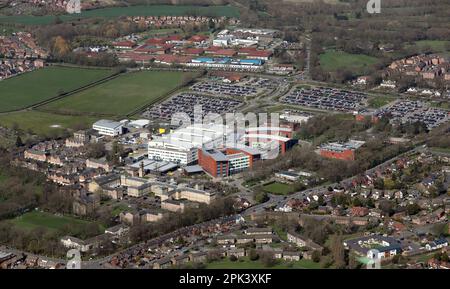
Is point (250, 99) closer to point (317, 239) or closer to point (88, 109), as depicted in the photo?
point (88, 109)

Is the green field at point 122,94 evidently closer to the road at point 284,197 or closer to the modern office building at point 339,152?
the modern office building at point 339,152

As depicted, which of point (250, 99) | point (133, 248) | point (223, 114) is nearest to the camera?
point (133, 248)

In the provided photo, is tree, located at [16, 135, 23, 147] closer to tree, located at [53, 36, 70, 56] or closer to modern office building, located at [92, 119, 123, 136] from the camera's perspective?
modern office building, located at [92, 119, 123, 136]

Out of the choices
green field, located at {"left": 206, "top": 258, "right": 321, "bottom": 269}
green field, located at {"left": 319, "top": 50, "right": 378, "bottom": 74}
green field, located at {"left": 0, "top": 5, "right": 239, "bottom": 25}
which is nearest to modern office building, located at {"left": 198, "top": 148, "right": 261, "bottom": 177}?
green field, located at {"left": 206, "top": 258, "right": 321, "bottom": 269}

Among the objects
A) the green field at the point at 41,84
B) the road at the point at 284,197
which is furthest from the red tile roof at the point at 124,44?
the road at the point at 284,197

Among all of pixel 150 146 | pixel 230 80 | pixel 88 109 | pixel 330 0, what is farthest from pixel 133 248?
pixel 330 0
